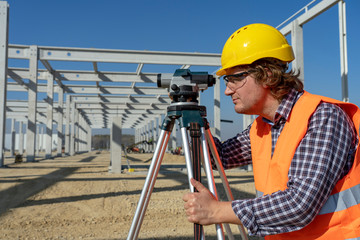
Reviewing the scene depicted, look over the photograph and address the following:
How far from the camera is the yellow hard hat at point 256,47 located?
1400 millimetres

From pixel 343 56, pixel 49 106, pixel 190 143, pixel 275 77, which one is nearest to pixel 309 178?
pixel 275 77

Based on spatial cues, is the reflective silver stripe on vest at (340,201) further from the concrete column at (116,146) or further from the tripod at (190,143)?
the concrete column at (116,146)

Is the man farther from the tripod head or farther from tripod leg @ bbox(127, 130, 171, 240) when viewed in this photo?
tripod leg @ bbox(127, 130, 171, 240)

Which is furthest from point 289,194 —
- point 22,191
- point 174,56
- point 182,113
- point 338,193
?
point 174,56

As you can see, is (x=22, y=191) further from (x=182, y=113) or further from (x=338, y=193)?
(x=338, y=193)

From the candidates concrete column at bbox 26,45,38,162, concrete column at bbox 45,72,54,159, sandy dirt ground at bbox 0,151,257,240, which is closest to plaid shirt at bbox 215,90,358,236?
sandy dirt ground at bbox 0,151,257,240

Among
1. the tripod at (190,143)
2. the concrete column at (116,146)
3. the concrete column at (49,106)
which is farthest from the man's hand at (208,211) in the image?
the concrete column at (49,106)

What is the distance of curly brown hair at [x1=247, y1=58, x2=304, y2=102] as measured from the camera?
1.36m

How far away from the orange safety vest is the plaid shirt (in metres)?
0.03

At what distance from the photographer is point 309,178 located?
3.47 ft

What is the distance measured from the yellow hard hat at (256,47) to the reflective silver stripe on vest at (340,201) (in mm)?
644

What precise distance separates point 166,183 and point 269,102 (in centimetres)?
637

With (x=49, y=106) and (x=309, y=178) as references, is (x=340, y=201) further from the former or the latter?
(x=49, y=106)

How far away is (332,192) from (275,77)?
0.54m
